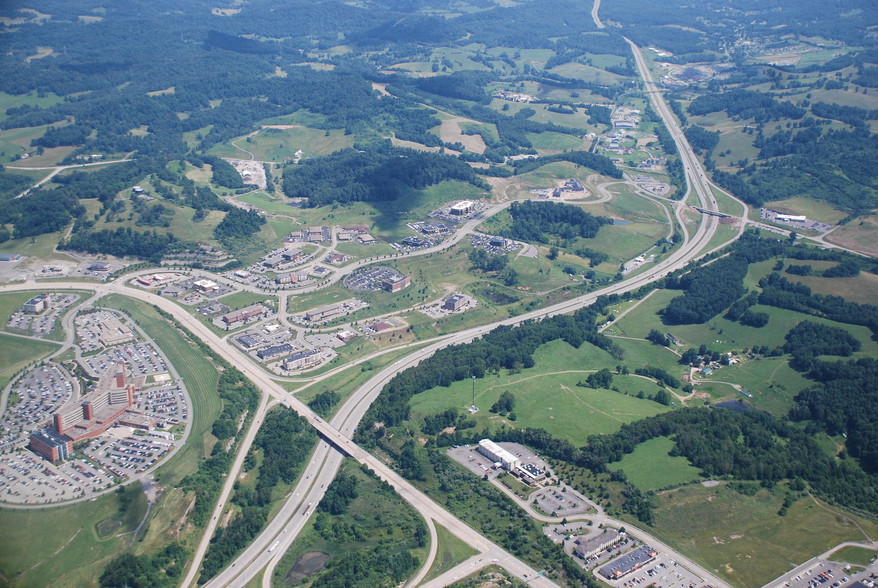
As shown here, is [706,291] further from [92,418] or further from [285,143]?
[285,143]

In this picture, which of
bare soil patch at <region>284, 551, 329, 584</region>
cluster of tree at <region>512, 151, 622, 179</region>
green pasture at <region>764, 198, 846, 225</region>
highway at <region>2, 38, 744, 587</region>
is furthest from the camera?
cluster of tree at <region>512, 151, 622, 179</region>

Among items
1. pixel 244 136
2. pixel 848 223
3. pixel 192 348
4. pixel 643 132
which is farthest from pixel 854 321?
pixel 244 136

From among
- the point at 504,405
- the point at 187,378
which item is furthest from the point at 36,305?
the point at 504,405

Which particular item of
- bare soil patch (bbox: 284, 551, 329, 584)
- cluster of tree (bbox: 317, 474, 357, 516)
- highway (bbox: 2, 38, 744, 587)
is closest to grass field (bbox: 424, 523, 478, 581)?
highway (bbox: 2, 38, 744, 587)

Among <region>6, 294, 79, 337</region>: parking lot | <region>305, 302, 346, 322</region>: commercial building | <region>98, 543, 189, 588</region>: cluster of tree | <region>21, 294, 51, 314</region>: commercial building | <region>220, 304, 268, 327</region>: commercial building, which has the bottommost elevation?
<region>6, 294, 79, 337</region>: parking lot

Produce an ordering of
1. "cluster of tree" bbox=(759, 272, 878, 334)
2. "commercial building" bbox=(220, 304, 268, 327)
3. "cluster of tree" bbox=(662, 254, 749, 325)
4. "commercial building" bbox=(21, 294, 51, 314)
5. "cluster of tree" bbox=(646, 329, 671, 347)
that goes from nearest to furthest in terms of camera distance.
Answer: "commercial building" bbox=(21, 294, 51, 314) < "cluster of tree" bbox=(759, 272, 878, 334) < "commercial building" bbox=(220, 304, 268, 327) < "cluster of tree" bbox=(646, 329, 671, 347) < "cluster of tree" bbox=(662, 254, 749, 325)

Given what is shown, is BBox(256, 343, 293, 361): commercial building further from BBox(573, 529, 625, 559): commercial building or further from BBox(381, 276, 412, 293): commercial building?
BBox(573, 529, 625, 559): commercial building

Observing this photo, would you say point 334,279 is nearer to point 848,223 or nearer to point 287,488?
point 287,488
